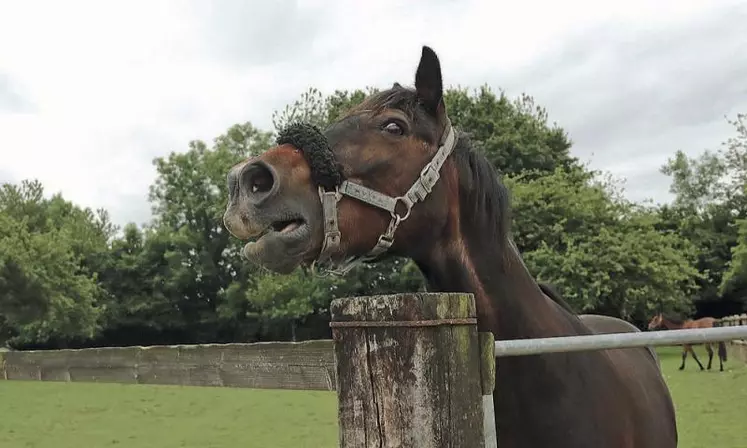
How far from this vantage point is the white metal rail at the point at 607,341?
1416 mm

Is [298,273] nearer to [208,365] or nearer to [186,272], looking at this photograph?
[208,365]

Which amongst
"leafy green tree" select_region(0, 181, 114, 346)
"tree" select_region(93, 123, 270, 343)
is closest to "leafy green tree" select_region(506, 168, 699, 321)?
"tree" select_region(93, 123, 270, 343)

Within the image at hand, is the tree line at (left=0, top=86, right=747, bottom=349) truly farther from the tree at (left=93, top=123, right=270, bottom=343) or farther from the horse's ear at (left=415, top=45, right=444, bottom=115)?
the horse's ear at (left=415, top=45, right=444, bottom=115)

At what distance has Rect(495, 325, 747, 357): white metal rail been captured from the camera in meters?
1.42

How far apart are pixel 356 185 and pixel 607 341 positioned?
3.03 feet

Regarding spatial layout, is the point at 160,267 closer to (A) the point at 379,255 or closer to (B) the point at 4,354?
(B) the point at 4,354

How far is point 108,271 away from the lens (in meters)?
37.0

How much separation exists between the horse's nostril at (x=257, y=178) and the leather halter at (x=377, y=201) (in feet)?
0.54

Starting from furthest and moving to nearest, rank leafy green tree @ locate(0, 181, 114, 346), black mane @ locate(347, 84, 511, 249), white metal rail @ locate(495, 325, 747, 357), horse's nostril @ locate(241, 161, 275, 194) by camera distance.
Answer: leafy green tree @ locate(0, 181, 114, 346) → black mane @ locate(347, 84, 511, 249) → horse's nostril @ locate(241, 161, 275, 194) → white metal rail @ locate(495, 325, 747, 357)

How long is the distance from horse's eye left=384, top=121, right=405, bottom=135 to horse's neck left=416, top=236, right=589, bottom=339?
1.38ft

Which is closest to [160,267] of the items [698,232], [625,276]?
[625,276]

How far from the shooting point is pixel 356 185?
2.18 metres

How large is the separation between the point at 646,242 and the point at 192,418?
1980cm

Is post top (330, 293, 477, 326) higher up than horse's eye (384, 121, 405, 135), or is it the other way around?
horse's eye (384, 121, 405, 135)
